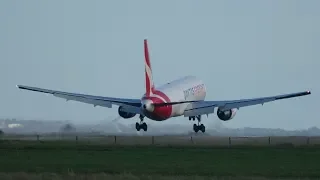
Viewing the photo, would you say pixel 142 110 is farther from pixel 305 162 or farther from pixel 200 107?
pixel 305 162

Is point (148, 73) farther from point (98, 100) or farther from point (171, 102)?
point (98, 100)

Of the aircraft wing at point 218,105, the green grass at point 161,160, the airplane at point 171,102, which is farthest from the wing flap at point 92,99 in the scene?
the green grass at point 161,160

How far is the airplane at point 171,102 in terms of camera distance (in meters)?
87.6

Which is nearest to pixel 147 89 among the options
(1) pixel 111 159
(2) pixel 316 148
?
(2) pixel 316 148

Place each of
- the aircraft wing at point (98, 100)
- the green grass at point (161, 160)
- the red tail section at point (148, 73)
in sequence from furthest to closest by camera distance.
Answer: the aircraft wing at point (98, 100) < the red tail section at point (148, 73) < the green grass at point (161, 160)

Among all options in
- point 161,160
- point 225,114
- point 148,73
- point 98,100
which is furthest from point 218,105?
point 161,160

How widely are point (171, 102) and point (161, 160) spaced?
29.0 m

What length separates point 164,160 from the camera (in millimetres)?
60094

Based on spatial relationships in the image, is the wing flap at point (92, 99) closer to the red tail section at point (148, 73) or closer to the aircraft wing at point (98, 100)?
the aircraft wing at point (98, 100)

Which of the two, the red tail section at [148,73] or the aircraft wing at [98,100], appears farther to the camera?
the aircraft wing at [98,100]

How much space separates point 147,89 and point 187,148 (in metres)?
13.8

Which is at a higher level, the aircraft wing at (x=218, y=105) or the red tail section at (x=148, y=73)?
the red tail section at (x=148, y=73)

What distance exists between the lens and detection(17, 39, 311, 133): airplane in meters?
87.6

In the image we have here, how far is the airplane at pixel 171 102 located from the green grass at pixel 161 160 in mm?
12109
